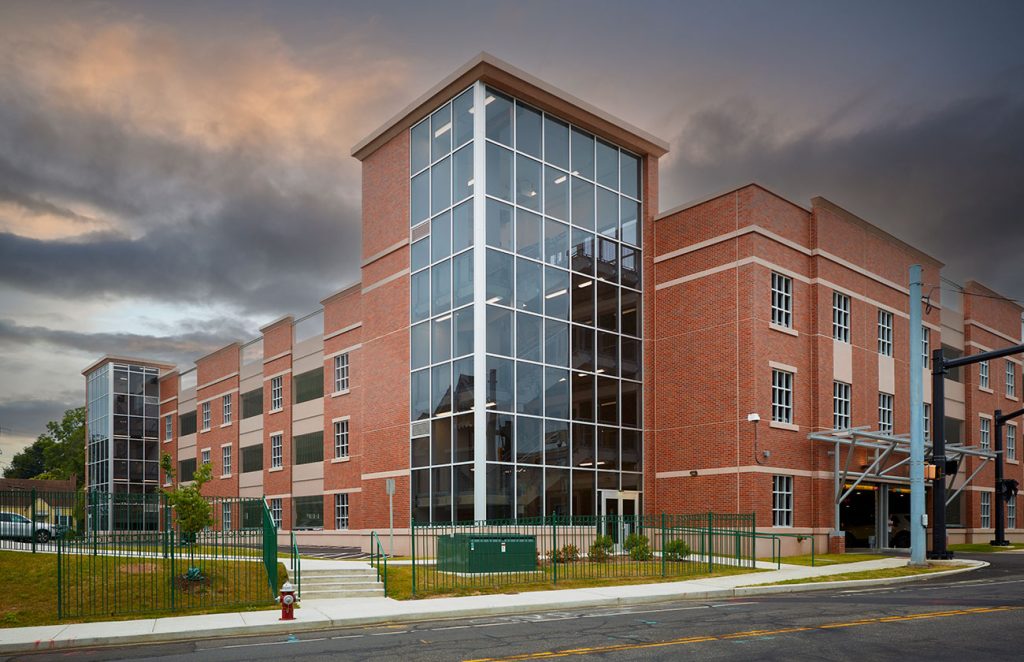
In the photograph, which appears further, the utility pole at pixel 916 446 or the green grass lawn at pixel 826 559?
the green grass lawn at pixel 826 559

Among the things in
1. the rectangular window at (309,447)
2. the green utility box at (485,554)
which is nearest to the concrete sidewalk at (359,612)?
the green utility box at (485,554)

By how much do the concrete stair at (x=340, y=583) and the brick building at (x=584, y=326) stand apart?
366 inches

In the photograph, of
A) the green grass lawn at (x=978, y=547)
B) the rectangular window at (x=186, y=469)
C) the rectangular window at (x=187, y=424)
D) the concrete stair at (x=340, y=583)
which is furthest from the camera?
the rectangular window at (x=187, y=424)

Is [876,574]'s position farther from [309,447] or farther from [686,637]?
[309,447]

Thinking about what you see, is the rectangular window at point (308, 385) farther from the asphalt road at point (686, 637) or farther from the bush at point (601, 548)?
the asphalt road at point (686, 637)

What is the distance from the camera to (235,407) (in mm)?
59406

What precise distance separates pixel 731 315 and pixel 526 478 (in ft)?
33.5

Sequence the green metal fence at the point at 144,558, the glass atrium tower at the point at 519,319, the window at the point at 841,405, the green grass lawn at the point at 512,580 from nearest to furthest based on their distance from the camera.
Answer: the green metal fence at the point at 144,558 → the green grass lawn at the point at 512,580 → the glass atrium tower at the point at 519,319 → the window at the point at 841,405

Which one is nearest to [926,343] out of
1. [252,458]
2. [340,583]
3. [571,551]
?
[571,551]

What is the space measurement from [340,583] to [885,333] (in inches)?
1184

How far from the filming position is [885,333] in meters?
42.6

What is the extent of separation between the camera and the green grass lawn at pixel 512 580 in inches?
884

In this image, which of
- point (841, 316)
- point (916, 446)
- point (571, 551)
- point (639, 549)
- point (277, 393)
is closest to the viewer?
point (571, 551)

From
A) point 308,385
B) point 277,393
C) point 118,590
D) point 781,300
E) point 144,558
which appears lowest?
point 118,590
